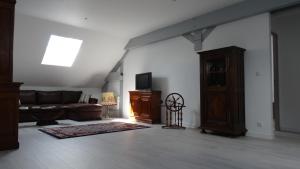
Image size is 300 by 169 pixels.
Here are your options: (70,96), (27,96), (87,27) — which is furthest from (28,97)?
(87,27)

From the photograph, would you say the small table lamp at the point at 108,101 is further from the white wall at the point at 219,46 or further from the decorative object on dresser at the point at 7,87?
the decorative object on dresser at the point at 7,87

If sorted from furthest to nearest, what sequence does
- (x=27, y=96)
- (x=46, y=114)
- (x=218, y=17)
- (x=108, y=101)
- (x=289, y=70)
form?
(x=108, y=101), (x=27, y=96), (x=46, y=114), (x=289, y=70), (x=218, y=17)

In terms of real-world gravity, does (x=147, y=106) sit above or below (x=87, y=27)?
below

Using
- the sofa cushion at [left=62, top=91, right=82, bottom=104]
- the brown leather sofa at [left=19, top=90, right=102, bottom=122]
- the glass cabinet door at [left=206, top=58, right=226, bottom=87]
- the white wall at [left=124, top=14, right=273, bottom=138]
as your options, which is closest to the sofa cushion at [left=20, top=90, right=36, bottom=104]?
the brown leather sofa at [left=19, top=90, right=102, bottom=122]

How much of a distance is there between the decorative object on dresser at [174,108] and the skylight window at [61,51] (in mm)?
3473

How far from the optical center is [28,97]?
283 inches

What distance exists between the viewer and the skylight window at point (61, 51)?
7.41 meters

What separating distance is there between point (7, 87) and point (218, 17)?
446cm

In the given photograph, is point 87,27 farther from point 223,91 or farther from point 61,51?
point 223,91

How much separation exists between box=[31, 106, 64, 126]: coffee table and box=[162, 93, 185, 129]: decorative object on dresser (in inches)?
130

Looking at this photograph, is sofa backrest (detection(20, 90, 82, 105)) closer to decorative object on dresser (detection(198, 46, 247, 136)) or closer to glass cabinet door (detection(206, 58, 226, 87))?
decorative object on dresser (detection(198, 46, 247, 136))

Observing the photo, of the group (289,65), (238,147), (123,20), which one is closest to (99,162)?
(238,147)

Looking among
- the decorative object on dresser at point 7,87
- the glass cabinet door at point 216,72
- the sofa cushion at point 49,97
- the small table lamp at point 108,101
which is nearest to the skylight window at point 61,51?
the sofa cushion at point 49,97

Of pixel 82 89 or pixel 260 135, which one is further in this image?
pixel 82 89
